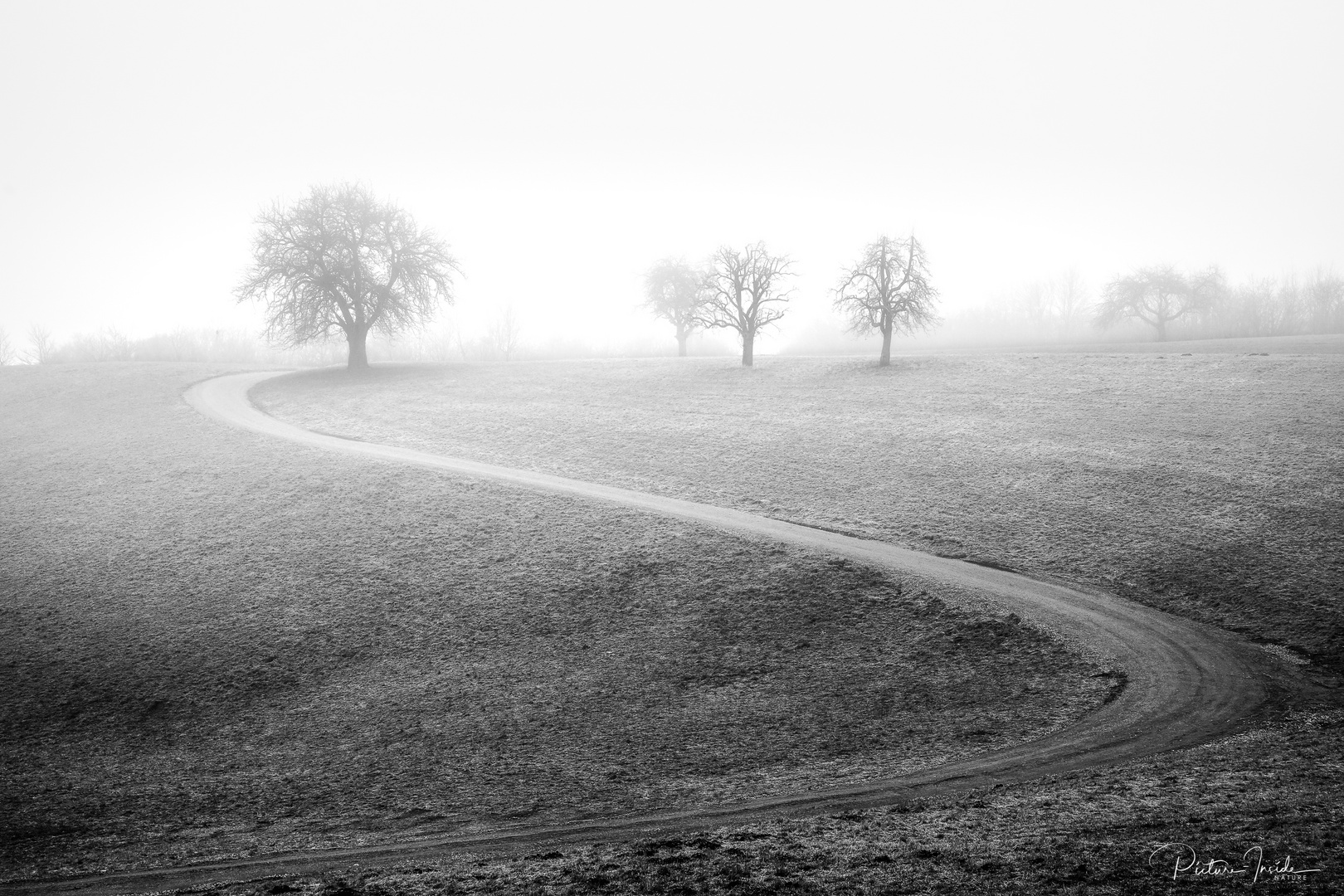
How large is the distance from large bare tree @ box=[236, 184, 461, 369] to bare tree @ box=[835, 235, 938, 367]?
1161 inches

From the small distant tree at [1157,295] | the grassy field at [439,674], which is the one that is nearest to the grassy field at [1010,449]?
the grassy field at [439,674]

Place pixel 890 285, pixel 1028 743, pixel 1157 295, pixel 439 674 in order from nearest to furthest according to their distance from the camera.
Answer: pixel 1028 743 < pixel 439 674 < pixel 890 285 < pixel 1157 295

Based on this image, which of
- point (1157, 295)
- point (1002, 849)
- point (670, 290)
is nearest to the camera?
point (1002, 849)

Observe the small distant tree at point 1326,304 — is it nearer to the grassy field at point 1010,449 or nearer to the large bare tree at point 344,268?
the grassy field at point 1010,449

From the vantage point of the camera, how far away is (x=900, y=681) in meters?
12.9

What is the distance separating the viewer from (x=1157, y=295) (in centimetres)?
6656

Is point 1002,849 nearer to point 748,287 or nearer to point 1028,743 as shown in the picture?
point 1028,743

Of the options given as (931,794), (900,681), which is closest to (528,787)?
(931,794)

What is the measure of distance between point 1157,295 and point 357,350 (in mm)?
67664

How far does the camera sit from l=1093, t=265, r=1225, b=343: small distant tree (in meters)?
65.9

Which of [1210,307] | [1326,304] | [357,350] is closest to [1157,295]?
[1210,307]

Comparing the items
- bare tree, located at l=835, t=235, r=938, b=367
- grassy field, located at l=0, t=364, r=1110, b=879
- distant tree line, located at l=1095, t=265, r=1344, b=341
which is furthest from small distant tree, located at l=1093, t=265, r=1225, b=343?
grassy field, located at l=0, t=364, r=1110, b=879

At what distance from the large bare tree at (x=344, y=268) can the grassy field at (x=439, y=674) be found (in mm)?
29406

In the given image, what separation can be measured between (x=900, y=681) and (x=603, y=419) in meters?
24.3
